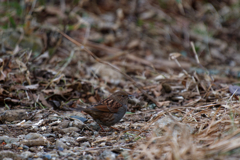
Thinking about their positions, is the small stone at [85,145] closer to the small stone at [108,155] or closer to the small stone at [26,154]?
the small stone at [108,155]

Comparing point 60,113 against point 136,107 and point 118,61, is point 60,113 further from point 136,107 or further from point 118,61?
point 118,61

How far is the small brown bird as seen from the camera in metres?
3.28

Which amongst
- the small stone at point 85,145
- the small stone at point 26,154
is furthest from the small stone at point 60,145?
the small stone at point 26,154

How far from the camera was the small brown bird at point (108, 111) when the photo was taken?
328 centimetres

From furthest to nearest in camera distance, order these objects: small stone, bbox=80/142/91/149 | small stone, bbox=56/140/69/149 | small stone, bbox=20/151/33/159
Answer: small stone, bbox=80/142/91/149 < small stone, bbox=56/140/69/149 < small stone, bbox=20/151/33/159

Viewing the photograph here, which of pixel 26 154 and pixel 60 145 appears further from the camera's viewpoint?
pixel 60 145

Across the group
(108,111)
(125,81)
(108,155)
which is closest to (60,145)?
(108,155)

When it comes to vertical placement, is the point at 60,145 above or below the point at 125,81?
above

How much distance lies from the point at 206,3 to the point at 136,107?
20.1ft

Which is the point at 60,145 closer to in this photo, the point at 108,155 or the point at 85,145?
the point at 85,145

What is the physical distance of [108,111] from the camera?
11.1ft

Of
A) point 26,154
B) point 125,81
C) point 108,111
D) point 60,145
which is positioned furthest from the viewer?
point 125,81

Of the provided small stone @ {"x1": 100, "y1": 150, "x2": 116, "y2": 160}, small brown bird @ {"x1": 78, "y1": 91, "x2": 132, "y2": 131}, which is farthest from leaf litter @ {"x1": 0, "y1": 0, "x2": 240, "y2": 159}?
small brown bird @ {"x1": 78, "y1": 91, "x2": 132, "y2": 131}

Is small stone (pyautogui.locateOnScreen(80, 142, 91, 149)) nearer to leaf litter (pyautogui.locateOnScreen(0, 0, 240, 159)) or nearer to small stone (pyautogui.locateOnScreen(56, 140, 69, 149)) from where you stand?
leaf litter (pyautogui.locateOnScreen(0, 0, 240, 159))
